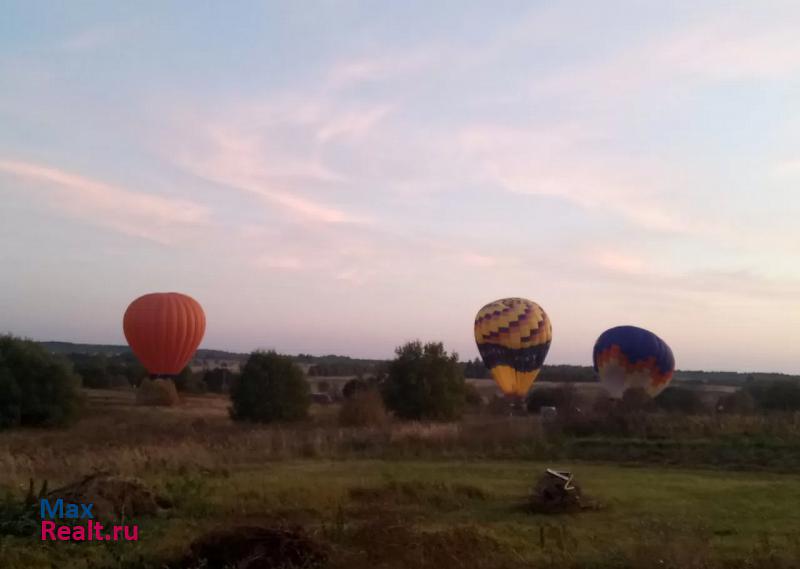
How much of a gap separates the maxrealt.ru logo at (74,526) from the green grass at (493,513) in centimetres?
22

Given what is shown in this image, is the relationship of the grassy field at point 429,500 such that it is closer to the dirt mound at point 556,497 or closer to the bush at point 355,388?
the dirt mound at point 556,497

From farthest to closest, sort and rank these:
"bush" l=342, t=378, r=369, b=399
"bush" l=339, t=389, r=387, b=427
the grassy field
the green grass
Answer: "bush" l=342, t=378, r=369, b=399 → "bush" l=339, t=389, r=387, b=427 → the green grass → the grassy field

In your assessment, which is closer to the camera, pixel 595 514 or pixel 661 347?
pixel 595 514

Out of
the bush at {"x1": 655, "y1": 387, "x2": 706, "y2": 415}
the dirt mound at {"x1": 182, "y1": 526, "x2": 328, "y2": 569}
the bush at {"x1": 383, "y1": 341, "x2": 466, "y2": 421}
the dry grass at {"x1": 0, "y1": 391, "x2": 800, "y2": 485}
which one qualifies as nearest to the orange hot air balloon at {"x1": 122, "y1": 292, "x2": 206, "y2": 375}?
the bush at {"x1": 383, "y1": 341, "x2": 466, "y2": 421}

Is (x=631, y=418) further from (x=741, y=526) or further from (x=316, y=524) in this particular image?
(x=316, y=524)

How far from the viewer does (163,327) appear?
42.2 metres

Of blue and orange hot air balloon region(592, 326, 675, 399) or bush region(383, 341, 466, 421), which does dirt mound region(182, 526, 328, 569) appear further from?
blue and orange hot air balloon region(592, 326, 675, 399)

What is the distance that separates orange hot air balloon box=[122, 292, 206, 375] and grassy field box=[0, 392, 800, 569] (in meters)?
17.0

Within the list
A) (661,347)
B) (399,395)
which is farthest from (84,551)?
(661,347)

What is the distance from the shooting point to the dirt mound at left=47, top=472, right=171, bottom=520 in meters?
10.0

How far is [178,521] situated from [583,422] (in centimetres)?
1801

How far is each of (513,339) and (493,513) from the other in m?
29.8

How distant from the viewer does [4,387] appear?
34188mm

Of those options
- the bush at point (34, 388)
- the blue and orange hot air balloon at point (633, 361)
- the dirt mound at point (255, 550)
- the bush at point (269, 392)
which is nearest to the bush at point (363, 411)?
the bush at point (269, 392)
